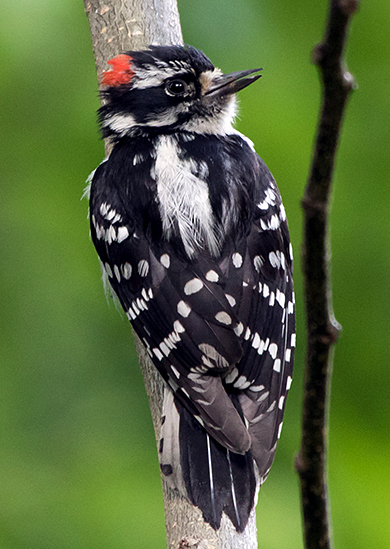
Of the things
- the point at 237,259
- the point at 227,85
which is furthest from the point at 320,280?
the point at 227,85

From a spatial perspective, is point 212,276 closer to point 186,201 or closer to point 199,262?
point 199,262

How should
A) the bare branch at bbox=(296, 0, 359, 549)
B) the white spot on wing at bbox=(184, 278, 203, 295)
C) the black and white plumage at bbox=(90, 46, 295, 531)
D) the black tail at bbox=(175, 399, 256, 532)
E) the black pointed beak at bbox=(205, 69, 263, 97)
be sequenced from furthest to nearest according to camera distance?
the black pointed beak at bbox=(205, 69, 263, 97)
the white spot on wing at bbox=(184, 278, 203, 295)
the black and white plumage at bbox=(90, 46, 295, 531)
the black tail at bbox=(175, 399, 256, 532)
the bare branch at bbox=(296, 0, 359, 549)

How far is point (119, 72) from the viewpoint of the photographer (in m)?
2.45

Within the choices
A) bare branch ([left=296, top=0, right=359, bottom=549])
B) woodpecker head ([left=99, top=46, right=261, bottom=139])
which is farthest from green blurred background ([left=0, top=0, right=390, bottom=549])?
bare branch ([left=296, top=0, right=359, bottom=549])

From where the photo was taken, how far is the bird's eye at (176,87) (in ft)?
7.98

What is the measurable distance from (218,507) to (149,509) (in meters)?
1.62

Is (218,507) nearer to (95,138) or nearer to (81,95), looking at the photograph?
(95,138)

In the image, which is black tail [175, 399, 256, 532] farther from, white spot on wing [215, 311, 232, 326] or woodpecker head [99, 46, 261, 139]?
woodpecker head [99, 46, 261, 139]

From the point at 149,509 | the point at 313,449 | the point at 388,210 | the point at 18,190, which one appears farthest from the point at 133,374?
the point at 313,449

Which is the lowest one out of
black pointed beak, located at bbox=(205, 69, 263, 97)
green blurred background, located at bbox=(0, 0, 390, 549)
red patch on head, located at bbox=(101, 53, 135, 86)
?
green blurred background, located at bbox=(0, 0, 390, 549)

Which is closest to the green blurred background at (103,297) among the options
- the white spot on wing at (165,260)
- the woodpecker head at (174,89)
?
the woodpecker head at (174,89)

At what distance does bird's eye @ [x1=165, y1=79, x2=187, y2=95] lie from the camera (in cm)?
243

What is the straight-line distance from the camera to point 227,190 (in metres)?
2.22

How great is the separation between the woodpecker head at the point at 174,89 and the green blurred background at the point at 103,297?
3.18ft
